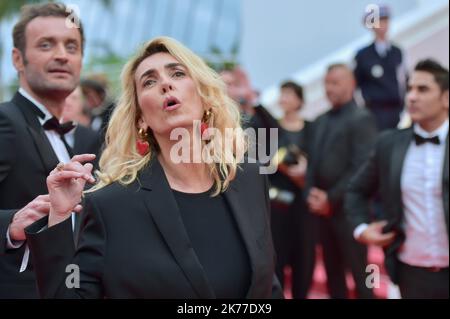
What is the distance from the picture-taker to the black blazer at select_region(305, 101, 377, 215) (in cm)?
579

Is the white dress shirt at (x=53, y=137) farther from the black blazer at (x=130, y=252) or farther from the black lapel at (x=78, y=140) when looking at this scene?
→ the black blazer at (x=130, y=252)

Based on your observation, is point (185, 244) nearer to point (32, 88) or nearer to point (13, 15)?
point (32, 88)

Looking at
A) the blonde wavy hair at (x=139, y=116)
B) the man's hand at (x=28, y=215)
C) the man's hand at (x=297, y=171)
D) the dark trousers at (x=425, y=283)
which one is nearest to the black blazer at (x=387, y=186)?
the dark trousers at (x=425, y=283)

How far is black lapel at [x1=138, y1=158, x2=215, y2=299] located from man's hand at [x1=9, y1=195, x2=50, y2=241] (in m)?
0.34

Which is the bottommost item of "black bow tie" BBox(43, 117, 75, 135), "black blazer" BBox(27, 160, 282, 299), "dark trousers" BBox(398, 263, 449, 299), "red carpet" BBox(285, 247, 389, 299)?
"red carpet" BBox(285, 247, 389, 299)

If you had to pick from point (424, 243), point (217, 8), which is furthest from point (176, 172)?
point (217, 8)

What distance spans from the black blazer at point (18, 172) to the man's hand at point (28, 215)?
37cm

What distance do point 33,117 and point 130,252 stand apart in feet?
3.64

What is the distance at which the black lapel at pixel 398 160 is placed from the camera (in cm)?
425

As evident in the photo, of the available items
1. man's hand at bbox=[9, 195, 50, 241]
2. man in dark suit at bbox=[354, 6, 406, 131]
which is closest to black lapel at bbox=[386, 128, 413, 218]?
man's hand at bbox=[9, 195, 50, 241]

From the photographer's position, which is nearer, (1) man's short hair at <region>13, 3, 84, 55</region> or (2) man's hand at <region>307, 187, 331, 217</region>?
(1) man's short hair at <region>13, 3, 84, 55</region>

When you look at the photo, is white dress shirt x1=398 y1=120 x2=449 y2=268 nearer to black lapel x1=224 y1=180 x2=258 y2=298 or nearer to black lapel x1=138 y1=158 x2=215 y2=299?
black lapel x1=224 y1=180 x2=258 y2=298

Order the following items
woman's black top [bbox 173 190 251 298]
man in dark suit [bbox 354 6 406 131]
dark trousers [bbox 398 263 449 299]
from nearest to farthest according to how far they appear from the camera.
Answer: woman's black top [bbox 173 190 251 298], dark trousers [bbox 398 263 449 299], man in dark suit [bbox 354 6 406 131]
